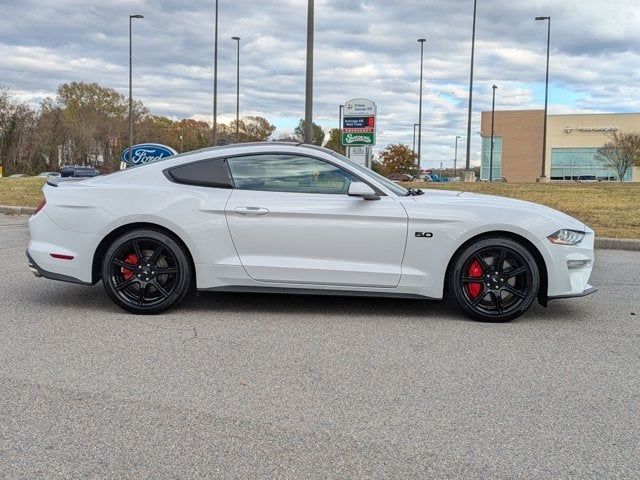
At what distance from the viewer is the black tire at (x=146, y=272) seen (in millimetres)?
5266

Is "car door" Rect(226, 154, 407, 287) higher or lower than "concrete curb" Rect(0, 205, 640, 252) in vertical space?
higher

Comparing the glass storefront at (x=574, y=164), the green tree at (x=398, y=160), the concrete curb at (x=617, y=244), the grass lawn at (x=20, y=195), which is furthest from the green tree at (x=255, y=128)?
the concrete curb at (x=617, y=244)

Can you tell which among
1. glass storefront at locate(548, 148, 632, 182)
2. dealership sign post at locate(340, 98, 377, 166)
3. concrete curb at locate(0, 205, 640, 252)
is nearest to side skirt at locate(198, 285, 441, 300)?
concrete curb at locate(0, 205, 640, 252)

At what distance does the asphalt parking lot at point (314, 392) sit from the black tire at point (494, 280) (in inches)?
7.7

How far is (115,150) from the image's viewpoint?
227 ft

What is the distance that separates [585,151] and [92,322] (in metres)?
77.7

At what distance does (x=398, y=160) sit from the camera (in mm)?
81000

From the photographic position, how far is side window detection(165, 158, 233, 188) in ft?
17.7

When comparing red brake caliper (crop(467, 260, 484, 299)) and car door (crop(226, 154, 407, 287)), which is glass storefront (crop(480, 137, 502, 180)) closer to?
red brake caliper (crop(467, 260, 484, 299))

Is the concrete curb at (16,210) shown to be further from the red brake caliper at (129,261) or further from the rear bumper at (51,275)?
the red brake caliper at (129,261)

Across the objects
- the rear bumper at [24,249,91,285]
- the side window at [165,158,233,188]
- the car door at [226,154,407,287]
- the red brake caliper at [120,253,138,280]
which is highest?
the side window at [165,158,233,188]

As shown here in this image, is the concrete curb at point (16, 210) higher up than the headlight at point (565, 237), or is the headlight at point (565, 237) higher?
the headlight at point (565, 237)

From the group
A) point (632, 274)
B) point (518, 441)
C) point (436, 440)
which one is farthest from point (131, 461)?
point (632, 274)

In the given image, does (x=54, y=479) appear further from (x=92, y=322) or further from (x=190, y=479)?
(x=92, y=322)
